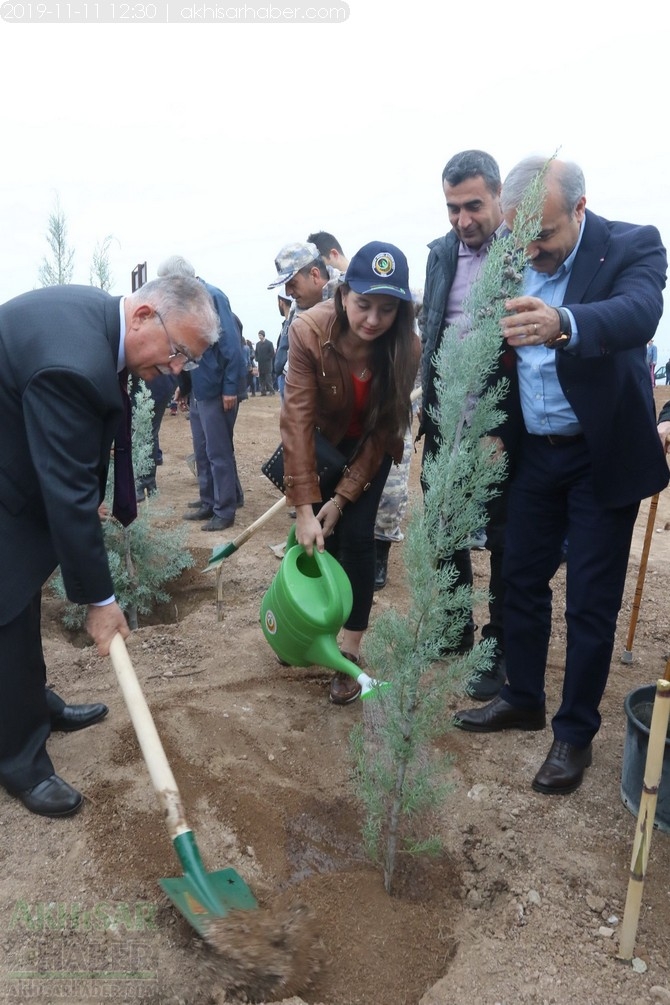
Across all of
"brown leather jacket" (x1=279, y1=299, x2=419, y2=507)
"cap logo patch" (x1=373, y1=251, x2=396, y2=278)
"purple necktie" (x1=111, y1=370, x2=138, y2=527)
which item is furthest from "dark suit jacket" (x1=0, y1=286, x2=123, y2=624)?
"cap logo patch" (x1=373, y1=251, x2=396, y2=278)

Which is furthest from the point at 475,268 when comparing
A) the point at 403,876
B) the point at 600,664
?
the point at 403,876

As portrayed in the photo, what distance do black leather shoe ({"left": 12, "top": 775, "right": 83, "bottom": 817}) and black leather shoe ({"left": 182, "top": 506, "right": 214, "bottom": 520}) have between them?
3841 millimetres

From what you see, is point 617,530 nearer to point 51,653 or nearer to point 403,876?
point 403,876

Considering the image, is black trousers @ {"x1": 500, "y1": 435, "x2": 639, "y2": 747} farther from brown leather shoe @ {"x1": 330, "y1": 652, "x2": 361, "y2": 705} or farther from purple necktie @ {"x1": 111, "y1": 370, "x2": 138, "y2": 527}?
purple necktie @ {"x1": 111, "y1": 370, "x2": 138, "y2": 527}

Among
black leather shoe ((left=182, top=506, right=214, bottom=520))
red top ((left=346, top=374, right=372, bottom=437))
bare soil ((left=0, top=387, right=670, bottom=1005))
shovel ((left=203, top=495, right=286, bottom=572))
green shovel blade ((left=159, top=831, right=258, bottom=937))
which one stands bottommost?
bare soil ((left=0, top=387, right=670, bottom=1005))

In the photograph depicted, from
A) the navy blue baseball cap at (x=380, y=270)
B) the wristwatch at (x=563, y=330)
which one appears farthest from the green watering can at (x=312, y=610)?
the wristwatch at (x=563, y=330)

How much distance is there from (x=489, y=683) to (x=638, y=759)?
92 centimetres

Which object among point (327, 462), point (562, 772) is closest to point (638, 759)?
point (562, 772)

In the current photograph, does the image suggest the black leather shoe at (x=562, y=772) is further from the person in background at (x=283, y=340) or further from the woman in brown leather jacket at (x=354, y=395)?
the person in background at (x=283, y=340)

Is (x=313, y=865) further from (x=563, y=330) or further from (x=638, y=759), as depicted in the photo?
(x=563, y=330)

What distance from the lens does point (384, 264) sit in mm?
2598

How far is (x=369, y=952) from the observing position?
2.07 metres

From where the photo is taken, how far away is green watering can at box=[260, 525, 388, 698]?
2.94m

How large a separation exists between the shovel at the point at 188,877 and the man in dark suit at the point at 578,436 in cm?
121
